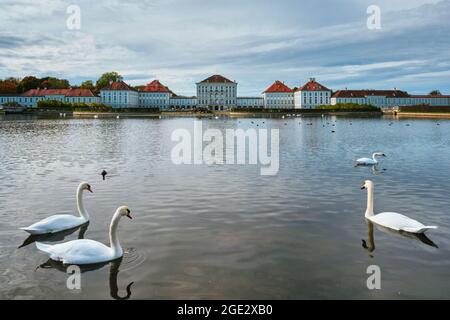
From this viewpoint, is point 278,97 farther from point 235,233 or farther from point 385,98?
point 235,233

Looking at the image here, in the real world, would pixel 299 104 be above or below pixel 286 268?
above

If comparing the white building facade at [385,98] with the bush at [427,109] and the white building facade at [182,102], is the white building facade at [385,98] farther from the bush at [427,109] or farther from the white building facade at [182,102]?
the white building facade at [182,102]

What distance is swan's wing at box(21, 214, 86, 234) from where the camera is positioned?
7.85 metres

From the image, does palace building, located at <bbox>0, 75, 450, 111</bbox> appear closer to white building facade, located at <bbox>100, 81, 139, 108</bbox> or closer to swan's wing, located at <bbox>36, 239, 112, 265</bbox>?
white building facade, located at <bbox>100, 81, 139, 108</bbox>

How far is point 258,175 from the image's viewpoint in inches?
575

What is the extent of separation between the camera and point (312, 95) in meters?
149

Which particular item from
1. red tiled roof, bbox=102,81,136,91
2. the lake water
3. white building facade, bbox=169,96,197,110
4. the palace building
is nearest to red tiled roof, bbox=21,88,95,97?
the palace building

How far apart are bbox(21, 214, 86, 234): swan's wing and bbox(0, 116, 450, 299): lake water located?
24 cm

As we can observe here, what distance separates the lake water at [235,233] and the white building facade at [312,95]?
135m

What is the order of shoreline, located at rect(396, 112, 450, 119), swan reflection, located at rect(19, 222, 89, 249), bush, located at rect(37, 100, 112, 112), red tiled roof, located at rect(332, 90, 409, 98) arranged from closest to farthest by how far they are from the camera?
1. swan reflection, located at rect(19, 222, 89, 249)
2. shoreline, located at rect(396, 112, 450, 119)
3. bush, located at rect(37, 100, 112, 112)
4. red tiled roof, located at rect(332, 90, 409, 98)
